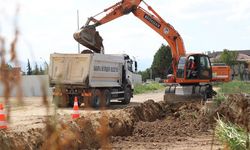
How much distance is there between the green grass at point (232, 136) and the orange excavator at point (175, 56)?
1600 centimetres

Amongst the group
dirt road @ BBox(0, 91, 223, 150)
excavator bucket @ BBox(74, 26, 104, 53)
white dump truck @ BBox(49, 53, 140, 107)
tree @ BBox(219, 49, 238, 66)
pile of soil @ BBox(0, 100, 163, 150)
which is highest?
tree @ BBox(219, 49, 238, 66)

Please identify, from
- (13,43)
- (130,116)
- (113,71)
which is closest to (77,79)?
(113,71)

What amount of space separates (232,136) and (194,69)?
17.9 m

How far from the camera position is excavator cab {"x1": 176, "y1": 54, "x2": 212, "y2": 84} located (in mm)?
22891

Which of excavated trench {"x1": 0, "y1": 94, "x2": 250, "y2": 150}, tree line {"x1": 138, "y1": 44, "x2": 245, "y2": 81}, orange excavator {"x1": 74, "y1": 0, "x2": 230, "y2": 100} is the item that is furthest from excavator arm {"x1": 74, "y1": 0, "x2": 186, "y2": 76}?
tree line {"x1": 138, "y1": 44, "x2": 245, "y2": 81}

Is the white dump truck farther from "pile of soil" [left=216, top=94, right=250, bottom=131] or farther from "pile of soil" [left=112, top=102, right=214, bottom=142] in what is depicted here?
"pile of soil" [left=216, top=94, right=250, bottom=131]

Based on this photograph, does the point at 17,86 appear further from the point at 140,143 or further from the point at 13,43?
the point at 140,143

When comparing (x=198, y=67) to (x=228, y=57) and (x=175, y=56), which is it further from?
(x=228, y=57)

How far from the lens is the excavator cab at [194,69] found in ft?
75.1

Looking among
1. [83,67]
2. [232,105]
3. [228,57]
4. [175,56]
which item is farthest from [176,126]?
[228,57]

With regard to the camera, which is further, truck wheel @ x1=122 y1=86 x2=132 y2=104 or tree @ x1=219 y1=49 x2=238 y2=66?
tree @ x1=219 y1=49 x2=238 y2=66

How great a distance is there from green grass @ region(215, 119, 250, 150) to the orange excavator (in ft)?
52.5

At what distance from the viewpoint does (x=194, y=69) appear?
76.4 ft

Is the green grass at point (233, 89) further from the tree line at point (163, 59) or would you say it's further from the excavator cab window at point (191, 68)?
the tree line at point (163, 59)
